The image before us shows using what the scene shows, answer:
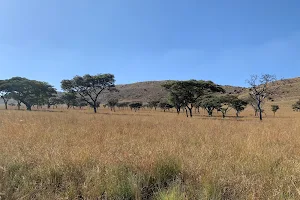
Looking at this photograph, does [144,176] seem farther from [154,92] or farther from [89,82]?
[154,92]

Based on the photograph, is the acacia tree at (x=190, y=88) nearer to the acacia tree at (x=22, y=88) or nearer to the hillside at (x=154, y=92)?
the acacia tree at (x=22, y=88)

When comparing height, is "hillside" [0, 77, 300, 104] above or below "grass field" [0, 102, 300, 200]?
above

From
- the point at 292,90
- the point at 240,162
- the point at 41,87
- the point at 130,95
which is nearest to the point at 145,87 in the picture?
the point at 130,95

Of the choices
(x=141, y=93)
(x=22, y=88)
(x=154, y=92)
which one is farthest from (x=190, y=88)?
(x=141, y=93)

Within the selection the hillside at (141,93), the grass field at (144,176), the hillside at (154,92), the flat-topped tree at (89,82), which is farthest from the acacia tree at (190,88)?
the hillside at (141,93)

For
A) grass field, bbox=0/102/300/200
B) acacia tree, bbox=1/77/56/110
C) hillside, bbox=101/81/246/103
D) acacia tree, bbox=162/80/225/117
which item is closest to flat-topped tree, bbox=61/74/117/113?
acacia tree, bbox=1/77/56/110

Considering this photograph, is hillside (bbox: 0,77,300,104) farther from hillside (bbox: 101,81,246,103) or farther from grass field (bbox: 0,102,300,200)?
grass field (bbox: 0,102,300,200)

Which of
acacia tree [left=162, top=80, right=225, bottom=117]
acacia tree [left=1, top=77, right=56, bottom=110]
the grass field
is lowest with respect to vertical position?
the grass field

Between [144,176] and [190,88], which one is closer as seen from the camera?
[144,176]

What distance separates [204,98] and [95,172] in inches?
2032

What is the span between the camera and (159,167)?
398cm

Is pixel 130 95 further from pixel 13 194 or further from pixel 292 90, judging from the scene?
pixel 13 194

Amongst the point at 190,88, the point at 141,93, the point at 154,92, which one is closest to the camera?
the point at 190,88

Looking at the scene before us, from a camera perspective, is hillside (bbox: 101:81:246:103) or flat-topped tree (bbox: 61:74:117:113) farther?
hillside (bbox: 101:81:246:103)
